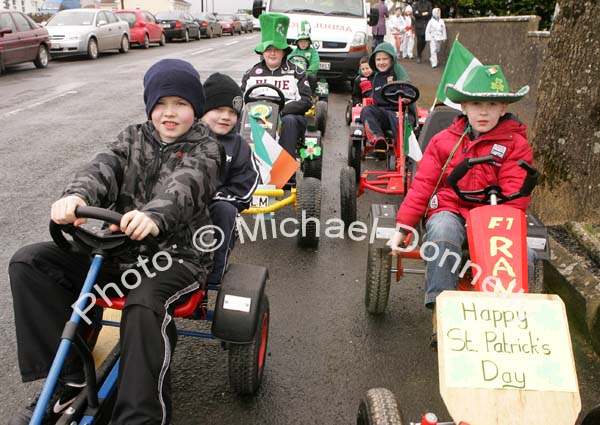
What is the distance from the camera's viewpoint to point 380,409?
2.29m

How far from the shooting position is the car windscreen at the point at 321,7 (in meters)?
13.0

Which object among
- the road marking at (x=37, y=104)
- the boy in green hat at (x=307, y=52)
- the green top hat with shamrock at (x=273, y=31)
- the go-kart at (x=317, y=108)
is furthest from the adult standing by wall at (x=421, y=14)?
the green top hat with shamrock at (x=273, y=31)

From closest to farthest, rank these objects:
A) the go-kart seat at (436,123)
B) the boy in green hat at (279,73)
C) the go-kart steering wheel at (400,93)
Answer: the go-kart seat at (436,123) → the go-kart steering wheel at (400,93) → the boy in green hat at (279,73)

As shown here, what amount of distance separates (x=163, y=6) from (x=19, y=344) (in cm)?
6623

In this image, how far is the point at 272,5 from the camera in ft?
42.4

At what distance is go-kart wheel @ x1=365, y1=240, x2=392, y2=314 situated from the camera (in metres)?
3.66

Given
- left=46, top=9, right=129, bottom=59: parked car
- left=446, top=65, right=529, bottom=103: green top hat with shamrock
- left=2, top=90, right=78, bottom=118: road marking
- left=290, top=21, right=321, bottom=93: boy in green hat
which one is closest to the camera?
left=446, top=65, right=529, bottom=103: green top hat with shamrock

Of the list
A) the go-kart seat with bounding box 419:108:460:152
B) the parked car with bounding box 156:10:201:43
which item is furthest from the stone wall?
the parked car with bounding box 156:10:201:43

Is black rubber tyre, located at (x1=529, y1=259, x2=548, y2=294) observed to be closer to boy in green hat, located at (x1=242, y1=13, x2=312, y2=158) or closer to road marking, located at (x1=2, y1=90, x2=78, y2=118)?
boy in green hat, located at (x1=242, y1=13, x2=312, y2=158)

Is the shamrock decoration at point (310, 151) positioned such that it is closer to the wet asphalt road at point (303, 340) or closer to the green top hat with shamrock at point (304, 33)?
the wet asphalt road at point (303, 340)

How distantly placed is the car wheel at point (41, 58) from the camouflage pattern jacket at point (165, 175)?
15.3 metres

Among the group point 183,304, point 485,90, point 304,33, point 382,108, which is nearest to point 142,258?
point 183,304

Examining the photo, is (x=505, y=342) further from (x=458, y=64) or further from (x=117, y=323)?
(x=458, y=64)

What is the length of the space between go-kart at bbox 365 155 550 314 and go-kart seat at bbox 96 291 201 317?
1203 mm
